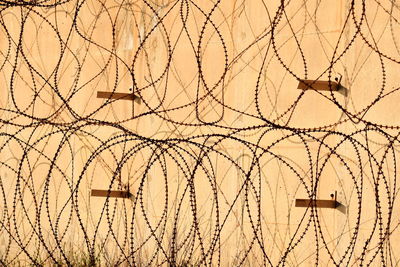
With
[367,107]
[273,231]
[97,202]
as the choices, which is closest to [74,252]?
[97,202]

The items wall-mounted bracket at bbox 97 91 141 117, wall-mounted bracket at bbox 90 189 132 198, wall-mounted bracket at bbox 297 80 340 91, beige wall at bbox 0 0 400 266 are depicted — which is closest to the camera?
beige wall at bbox 0 0 400 266

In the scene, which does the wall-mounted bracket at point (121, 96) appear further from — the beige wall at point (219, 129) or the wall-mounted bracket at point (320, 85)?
the wall-mounted bracket at point (320, 85)

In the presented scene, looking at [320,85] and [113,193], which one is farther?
[113,193]

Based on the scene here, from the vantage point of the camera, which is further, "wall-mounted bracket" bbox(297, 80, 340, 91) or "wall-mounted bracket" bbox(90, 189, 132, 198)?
"wall-mounted bracket" bbox(90, 189, 132, 198)

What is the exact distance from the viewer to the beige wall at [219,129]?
8.63m

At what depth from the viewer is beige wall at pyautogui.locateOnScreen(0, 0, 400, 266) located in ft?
28.3

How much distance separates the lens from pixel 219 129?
399 inches

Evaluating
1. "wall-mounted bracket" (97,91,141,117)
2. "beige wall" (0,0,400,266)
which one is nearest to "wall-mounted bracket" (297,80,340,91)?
"beige wall" (0,0,400,266)

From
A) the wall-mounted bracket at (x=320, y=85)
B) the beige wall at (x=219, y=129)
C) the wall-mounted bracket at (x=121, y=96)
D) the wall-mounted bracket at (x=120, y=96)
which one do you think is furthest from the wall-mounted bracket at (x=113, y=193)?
the wall-mounted bracket at (x=320, y=85)

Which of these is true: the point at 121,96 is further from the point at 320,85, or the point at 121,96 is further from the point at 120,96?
the point at 320,85

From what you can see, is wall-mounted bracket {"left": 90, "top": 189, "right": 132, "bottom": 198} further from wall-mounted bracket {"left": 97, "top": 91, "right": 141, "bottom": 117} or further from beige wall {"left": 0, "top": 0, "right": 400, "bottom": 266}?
wall-mounted bracket {"left": 97, "top": 91, "right": 141, "bottom": 117}

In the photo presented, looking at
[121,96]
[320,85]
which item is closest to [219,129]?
[121,96]

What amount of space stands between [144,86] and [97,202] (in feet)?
5.04

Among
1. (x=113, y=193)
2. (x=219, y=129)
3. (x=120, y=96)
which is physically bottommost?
(x=113, y=193)
